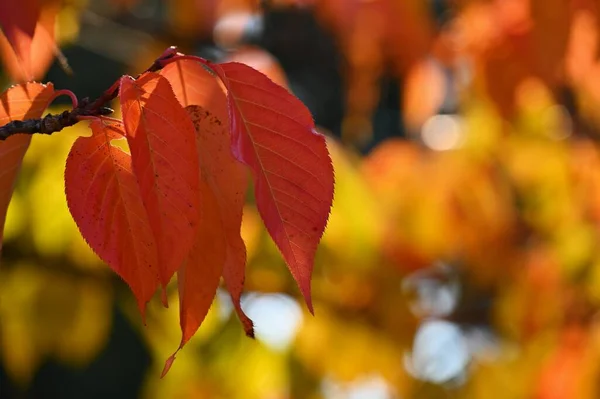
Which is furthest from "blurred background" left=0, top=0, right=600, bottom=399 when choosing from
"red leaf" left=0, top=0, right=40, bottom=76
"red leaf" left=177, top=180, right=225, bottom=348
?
"red leaf" left=177, top=180, right=225, bottom=348

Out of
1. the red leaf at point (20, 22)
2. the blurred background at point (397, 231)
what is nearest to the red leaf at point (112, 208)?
the red leaf at point (20, 22)

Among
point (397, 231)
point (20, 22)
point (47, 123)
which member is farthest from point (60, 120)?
point (397, 231)

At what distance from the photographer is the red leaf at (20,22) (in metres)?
0.83

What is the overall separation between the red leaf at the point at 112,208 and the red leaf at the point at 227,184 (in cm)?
5

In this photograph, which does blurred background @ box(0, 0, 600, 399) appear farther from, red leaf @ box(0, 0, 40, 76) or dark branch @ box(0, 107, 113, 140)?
dark branch @ box(0, 107, 113, 140)

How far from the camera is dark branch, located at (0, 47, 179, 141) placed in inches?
24.3

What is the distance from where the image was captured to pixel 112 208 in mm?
629

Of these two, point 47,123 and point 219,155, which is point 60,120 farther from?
point 219,155

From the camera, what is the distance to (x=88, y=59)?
3258 mm

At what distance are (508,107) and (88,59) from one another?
1.81m

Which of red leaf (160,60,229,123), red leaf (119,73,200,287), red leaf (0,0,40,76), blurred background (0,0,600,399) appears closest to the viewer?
red leaf (119,73,200,287)

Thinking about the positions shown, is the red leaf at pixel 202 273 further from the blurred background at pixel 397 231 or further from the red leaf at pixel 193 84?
the blurred background at pixel 397 231

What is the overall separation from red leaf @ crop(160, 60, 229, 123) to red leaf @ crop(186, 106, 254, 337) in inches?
1.0

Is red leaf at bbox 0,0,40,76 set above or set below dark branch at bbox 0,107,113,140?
below
